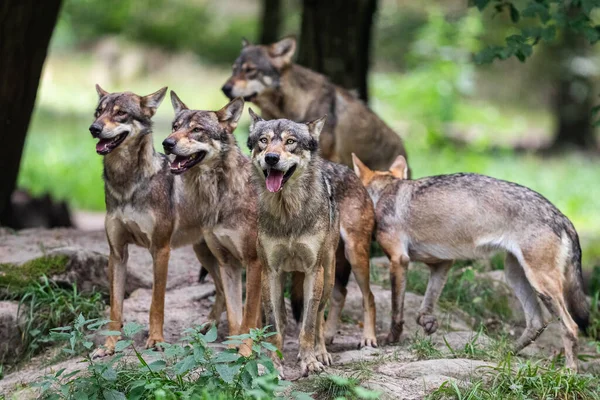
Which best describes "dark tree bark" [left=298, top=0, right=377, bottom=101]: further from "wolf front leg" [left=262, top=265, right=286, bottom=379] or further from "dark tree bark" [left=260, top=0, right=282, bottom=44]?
"wolf front leg" [left=262, top=265, right=286, bottom=379]

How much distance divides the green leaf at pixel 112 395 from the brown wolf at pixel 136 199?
3.27 feet

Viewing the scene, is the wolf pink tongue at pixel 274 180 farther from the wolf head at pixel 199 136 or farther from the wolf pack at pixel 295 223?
the wolf head at pixel 199 136

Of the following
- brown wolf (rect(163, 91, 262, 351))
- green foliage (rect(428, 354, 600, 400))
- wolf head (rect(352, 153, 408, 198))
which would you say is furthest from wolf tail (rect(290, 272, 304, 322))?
green foliage (rect(428, 354, 600, 400))

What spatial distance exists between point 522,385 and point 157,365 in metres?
2.48

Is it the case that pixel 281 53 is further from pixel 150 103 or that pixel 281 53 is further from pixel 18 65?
pixel 150 103

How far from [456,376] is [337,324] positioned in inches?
58.7

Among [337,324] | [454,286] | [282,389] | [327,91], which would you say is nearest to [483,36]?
[327,91]

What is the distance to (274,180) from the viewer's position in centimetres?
579

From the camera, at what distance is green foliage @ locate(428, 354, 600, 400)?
5.69 metres

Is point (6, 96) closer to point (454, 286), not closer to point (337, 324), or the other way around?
point (337, 324)

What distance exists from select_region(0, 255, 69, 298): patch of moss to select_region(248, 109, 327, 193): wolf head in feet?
7.78

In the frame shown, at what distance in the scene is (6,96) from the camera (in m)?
9.24

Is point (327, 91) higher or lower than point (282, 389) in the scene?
higher

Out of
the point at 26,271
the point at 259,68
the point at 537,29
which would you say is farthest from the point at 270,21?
the point at 26,271
